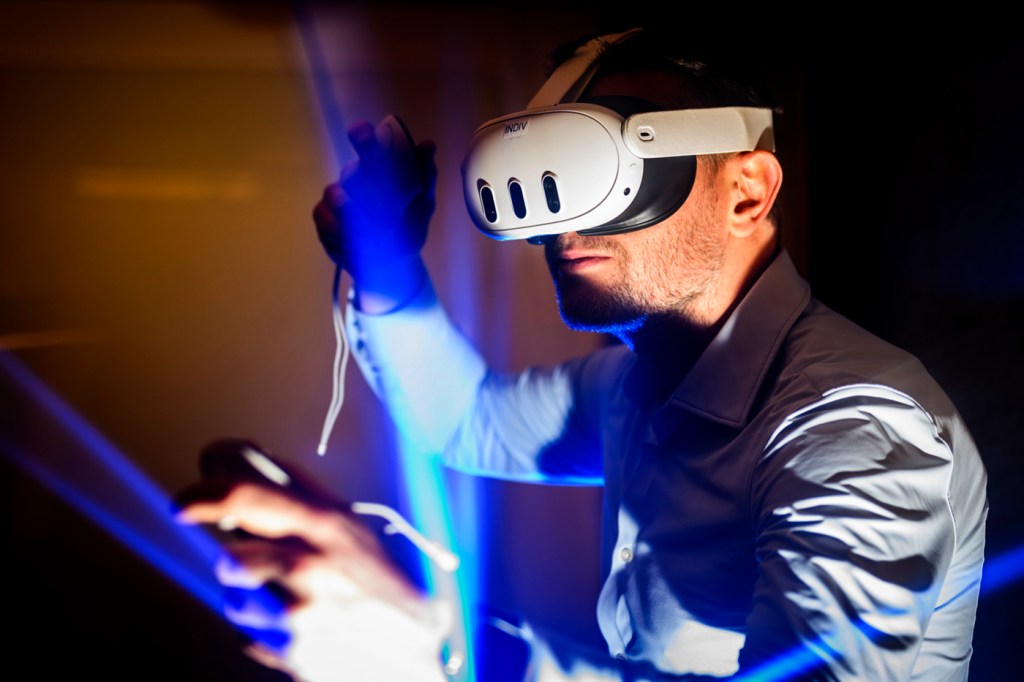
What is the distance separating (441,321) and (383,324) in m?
0.09

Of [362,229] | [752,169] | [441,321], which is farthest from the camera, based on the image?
[441,321]

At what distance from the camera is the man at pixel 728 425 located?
521 mm

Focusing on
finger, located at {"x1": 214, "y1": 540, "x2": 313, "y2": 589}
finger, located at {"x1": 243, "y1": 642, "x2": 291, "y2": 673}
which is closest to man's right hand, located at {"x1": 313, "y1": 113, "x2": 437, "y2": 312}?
finger, located at {"x1": 214, "y1": 540, "x2": 313, "y2": 589}

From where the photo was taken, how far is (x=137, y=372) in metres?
1.30

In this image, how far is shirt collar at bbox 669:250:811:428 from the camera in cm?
73

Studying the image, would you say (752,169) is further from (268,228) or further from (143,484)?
(143,484)

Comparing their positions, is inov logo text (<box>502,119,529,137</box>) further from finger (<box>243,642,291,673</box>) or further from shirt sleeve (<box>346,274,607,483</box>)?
finger (<box>243,642,291,673</box>)

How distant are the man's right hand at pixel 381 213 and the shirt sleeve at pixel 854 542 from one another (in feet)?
1.86

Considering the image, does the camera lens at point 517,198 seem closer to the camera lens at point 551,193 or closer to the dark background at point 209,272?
the camera lens at point 551,193

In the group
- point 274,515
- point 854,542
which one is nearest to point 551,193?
point 854,542

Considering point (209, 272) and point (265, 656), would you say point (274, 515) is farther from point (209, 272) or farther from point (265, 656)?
point (209, 272)

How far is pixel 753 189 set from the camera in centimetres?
78

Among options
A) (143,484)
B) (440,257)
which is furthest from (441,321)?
(143,484)

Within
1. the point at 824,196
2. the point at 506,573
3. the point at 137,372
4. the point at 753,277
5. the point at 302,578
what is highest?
the point at 824,196
